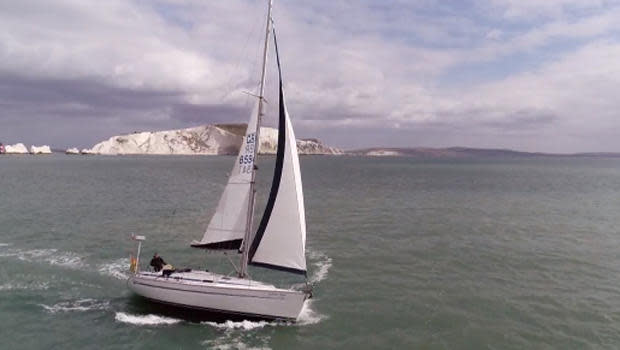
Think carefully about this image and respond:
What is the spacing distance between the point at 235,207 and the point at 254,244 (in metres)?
1.97

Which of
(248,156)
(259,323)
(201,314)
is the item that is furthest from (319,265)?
(248,156)

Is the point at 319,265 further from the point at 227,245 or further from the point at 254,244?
the point at 227,245

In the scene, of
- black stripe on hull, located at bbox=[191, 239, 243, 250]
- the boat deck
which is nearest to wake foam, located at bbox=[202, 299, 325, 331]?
the boat deck

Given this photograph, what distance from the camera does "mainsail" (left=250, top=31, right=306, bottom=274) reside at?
18078 mm

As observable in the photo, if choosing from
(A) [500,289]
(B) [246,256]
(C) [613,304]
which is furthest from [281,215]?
(C) [613,304]

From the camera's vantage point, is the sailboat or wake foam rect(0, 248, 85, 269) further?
wake foam rect(0, 248, 85, 269)

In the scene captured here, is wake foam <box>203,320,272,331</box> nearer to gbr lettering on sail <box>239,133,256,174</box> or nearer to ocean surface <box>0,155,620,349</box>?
ocean surface <box>0,155,620,349</box>

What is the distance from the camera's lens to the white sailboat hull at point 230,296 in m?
17.9

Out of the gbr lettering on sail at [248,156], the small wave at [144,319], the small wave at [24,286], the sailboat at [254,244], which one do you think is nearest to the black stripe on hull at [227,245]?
the sailboat at [254,244]

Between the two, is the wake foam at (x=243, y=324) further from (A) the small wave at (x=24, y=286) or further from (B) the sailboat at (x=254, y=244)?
(A) the small wave at (x=24, y=286)

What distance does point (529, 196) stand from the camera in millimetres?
61281

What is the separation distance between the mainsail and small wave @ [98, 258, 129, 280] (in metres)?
9.65

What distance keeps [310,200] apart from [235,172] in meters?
36.0

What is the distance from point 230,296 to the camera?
18.0 m
